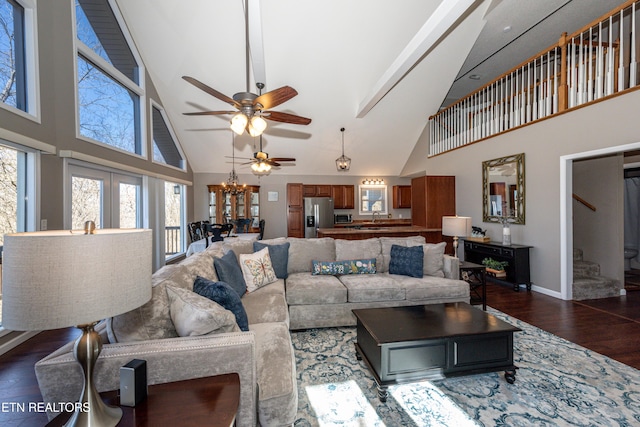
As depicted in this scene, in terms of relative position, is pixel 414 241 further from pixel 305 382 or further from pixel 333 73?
pixel 333 73

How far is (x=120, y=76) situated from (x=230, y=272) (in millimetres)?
4170

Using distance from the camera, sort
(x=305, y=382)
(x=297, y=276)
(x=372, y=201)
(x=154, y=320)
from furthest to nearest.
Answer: (x=372, y=201), (x=297, y=276), (x=305, y=382), (x=154, y=320)

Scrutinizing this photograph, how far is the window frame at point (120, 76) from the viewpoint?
11.7ft

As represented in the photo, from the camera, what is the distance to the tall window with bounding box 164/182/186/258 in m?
6.49

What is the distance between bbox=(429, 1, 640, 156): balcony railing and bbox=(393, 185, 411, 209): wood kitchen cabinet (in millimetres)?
1905

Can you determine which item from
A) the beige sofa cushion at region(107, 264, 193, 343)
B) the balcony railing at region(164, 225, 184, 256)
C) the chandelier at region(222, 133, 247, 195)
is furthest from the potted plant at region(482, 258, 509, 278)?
the balcony railing at region(164, 225, 184, 256)

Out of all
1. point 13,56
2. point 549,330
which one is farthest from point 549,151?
point 13,56

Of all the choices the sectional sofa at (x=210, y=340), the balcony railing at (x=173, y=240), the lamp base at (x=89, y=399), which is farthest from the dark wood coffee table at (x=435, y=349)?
the balcony railing at (x=173, y=240)

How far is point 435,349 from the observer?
1953mm

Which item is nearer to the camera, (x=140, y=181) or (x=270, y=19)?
(x=270, y=19)

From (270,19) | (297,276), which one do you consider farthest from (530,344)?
(270,19)

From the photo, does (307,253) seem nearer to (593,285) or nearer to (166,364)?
(166,364)

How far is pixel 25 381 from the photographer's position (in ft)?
7.27

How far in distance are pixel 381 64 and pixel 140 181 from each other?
5110mm
